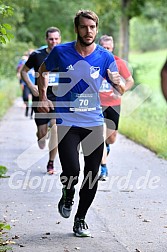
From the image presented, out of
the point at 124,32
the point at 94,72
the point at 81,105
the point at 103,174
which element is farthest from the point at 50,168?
the point at 124,32

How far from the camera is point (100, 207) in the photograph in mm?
8875

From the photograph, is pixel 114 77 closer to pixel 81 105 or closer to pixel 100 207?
pixel 81 105

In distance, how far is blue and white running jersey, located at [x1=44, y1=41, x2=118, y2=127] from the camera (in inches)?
280

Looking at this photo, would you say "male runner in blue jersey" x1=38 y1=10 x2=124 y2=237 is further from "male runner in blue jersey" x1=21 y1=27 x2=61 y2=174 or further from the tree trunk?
the tree trunk

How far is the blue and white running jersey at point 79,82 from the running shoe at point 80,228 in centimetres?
93

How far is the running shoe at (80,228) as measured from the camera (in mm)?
7266

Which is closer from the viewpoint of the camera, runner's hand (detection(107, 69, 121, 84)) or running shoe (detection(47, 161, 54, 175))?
runner's hand (detection(107, 69, 121, 84))

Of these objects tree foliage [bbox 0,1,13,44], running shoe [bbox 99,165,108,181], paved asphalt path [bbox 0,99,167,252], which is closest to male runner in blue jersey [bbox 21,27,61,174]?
paved asphalt path [bbox 0,99,167,252]

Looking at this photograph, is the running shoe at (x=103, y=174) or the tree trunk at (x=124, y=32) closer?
the running shoe at (x=103, y=174)

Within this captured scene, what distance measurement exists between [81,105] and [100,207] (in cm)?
208

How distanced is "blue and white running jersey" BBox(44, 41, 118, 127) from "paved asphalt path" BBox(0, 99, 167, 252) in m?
1.13

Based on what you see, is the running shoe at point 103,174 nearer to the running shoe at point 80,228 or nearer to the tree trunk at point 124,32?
the running shoe at point 80,228

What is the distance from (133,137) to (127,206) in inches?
314

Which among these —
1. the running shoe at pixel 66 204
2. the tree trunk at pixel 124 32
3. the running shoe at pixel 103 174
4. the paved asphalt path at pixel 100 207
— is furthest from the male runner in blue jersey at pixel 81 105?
the tree trunk at pixel 124 32
